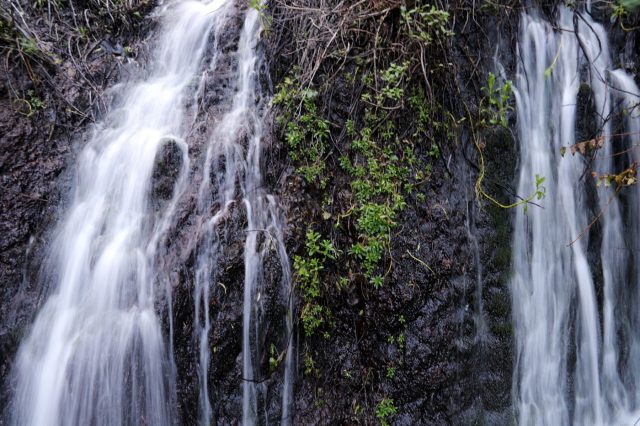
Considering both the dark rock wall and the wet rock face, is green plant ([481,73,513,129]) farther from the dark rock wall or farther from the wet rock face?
the wet rock face

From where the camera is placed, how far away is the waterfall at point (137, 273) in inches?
110

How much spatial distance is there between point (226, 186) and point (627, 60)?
13.8ft

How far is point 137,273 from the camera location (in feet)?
9.74

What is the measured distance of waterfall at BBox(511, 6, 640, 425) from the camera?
11.8ft

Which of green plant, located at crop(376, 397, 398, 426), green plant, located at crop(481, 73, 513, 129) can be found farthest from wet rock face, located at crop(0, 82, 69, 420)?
green plant, located at crop(481, 73, 513, 129)

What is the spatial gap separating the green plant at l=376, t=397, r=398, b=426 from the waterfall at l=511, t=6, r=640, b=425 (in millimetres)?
1084

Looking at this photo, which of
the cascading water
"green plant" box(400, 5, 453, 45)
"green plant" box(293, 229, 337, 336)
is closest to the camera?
the cascading water

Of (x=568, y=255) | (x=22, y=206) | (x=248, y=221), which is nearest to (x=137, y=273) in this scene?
(x=248, y=221)

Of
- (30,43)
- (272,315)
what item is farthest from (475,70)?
(30,43)

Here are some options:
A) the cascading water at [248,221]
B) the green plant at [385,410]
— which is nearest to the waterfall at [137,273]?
the cascading water at [248,221]

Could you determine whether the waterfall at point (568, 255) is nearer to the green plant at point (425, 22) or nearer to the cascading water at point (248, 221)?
the green plant at point (425, 22)

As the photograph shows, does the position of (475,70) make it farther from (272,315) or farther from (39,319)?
(39,319)

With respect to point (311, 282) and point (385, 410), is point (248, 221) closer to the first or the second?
point (311, 282)

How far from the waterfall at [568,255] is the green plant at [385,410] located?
1084 mm
